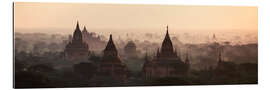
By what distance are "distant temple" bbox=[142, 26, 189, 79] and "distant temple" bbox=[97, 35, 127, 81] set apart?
0.19 meters

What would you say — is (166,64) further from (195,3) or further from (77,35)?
(77,35)

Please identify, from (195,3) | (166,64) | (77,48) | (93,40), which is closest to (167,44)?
(166,64)

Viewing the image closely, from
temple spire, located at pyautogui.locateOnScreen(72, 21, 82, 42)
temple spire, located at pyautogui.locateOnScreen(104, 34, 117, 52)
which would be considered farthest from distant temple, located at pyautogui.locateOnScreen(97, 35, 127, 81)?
temple spire, located at pyautogui.locateOnScreen(72, 21, 82, 42)

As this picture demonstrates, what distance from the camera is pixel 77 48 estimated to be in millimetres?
3947

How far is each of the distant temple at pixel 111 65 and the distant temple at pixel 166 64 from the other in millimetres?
195

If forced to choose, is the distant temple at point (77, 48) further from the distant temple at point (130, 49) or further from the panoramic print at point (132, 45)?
the distant temple at point (130, 49)

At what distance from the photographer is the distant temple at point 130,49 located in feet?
13.2

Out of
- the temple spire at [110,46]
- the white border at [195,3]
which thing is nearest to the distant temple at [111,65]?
the temple spire at [110,46]

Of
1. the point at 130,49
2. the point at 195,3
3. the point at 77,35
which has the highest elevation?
the point at 195,3

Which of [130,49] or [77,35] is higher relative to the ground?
[77,35]

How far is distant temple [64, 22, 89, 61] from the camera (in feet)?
12.9

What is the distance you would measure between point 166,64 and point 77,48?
772mm

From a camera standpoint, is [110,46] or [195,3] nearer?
[110,46]

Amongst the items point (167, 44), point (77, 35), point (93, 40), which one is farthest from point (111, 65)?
point (167, 44)
